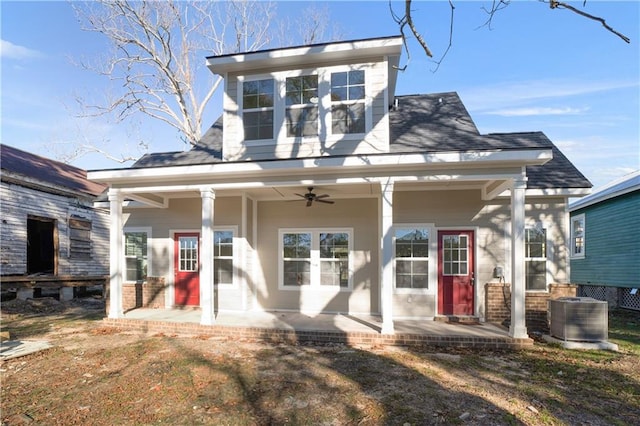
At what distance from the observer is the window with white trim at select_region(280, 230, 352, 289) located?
830 cm

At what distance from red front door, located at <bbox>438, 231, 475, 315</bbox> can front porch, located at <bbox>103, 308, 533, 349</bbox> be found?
0.50 metres

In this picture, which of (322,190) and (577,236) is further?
(577,236)

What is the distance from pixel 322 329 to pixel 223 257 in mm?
3239

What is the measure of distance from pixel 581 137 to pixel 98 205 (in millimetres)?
17462

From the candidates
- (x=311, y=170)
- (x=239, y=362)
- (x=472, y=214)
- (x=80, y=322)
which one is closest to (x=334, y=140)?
(x=311, y=170)

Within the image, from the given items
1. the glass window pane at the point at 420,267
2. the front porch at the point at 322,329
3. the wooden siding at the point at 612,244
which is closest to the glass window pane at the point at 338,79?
the glass window pane at the point at 420,267

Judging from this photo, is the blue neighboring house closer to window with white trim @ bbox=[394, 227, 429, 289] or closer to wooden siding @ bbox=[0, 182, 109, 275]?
window with white trim @ bbox=[394, 227, 429, 289]

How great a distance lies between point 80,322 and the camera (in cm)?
823

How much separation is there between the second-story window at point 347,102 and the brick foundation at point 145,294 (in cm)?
566

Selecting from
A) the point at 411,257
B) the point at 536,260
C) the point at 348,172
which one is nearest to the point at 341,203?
the point at 348,172

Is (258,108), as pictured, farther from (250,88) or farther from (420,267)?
(420,267)

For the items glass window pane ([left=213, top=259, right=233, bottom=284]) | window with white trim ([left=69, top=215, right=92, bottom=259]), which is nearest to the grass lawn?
glass window pane ([left=213, top=259, right=233, bottom=284])

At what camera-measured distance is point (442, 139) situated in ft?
23.6

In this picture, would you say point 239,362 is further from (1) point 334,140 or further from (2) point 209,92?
(2) point 209,92
